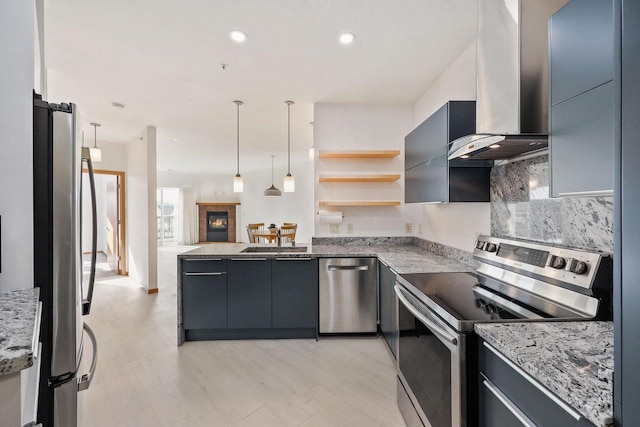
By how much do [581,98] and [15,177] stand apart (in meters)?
2.18

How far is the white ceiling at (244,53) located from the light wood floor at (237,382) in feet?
7.98

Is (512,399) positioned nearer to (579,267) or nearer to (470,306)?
(470,306)

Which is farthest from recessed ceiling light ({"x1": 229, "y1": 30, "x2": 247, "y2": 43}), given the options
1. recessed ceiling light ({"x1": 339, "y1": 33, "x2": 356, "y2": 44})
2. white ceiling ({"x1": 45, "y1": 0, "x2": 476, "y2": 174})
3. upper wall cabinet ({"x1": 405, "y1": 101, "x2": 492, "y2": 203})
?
upper wall cabinet ({"x1": 405, "y1": 101, "x2": 492, "y2": 203})

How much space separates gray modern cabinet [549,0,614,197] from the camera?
91 centimetres

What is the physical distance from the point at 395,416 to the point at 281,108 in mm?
3378

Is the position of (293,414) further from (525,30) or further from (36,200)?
(525,30)

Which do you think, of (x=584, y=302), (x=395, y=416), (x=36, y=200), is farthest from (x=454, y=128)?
(x=36, y=200)

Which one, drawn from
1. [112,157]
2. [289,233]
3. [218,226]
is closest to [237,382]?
[289,233]

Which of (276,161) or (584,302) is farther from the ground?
(276,161)

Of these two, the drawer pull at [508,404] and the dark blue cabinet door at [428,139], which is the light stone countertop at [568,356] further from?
the dark blue cabinet door at [428,139]

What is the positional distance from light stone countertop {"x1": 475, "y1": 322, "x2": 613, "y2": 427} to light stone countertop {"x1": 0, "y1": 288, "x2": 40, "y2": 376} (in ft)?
3.93

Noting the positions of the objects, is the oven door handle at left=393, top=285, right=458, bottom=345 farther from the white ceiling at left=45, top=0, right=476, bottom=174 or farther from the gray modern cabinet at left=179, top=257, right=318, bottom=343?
the white ceiling at left=45, top=0, right=476, bottom=174

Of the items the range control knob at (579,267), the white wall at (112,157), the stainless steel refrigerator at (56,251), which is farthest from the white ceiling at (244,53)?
the range control knob at (579,267)

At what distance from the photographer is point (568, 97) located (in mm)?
1060
